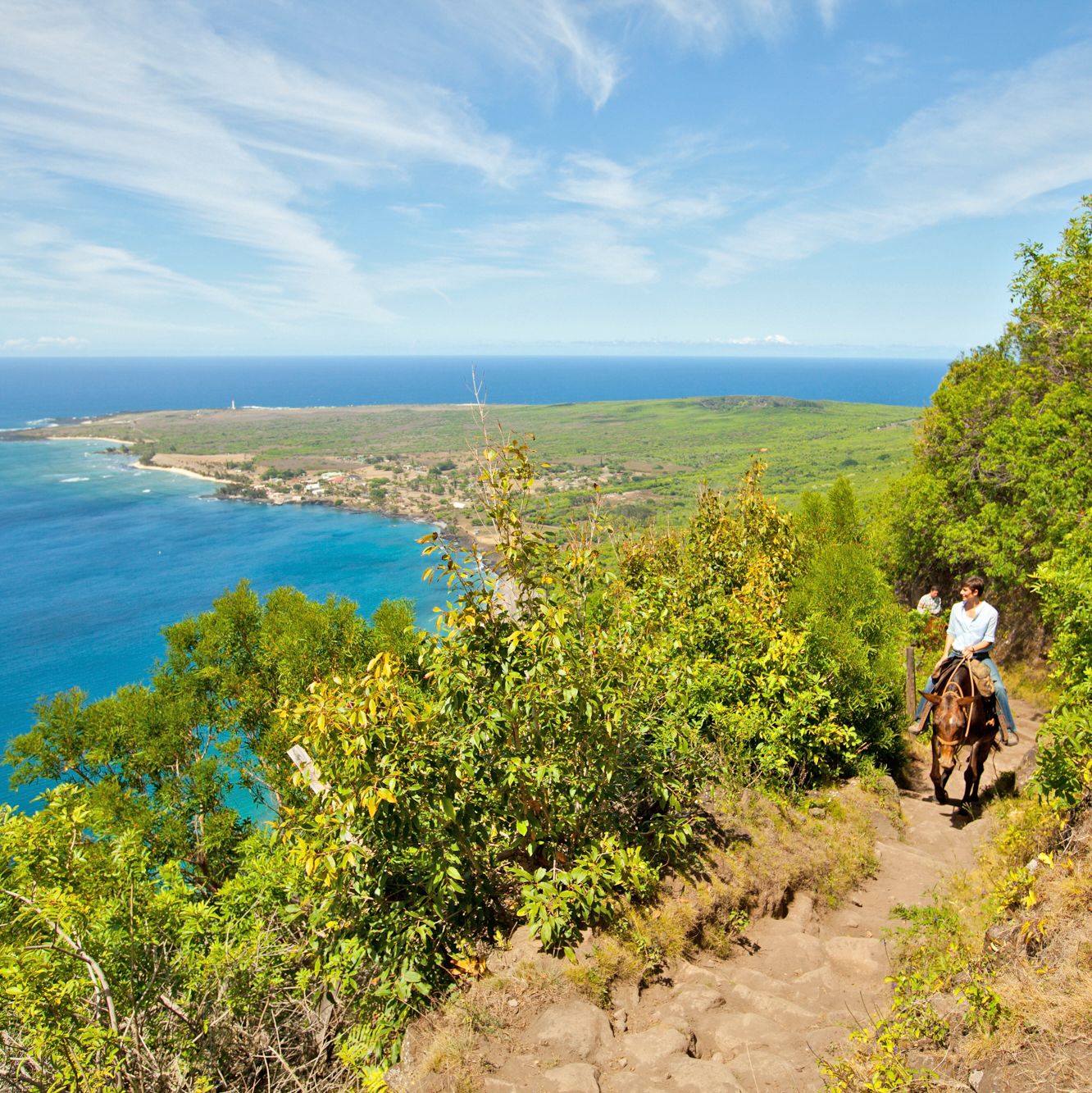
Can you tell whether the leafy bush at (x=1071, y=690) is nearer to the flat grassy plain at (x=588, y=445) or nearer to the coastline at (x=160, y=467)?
the flat grassy plain at (x=588, y=445)

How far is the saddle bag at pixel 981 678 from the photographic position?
28.3 ft

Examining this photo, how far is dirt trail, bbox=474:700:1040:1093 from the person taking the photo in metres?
4.64

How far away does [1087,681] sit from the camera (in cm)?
656

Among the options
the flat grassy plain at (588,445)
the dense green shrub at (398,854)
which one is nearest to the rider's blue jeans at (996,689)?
the dense green shrub at (398,854)

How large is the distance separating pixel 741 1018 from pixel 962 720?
5.25m

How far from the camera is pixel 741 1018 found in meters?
5.46

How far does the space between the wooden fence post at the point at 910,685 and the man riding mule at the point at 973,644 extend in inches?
56.0

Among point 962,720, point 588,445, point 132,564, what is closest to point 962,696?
point 962,720

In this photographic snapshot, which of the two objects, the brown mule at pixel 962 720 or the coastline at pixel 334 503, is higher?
the brown mule at pixel 962 720

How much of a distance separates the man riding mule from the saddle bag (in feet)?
0.04

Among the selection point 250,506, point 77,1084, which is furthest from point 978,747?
point 250,506

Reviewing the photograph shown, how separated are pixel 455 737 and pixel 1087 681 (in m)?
6.36

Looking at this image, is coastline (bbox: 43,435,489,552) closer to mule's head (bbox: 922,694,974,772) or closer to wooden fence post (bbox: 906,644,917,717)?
wooden fence post (bbox: 906,644,917,717)

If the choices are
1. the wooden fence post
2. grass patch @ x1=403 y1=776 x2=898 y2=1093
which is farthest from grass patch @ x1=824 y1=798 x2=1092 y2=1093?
the wooden fence post
